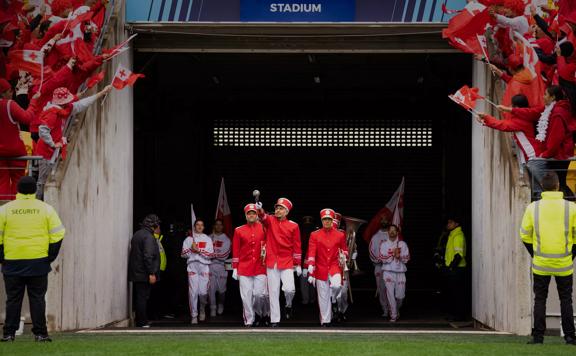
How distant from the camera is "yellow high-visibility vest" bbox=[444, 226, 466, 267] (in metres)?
21.5

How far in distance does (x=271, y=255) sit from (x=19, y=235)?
7004 millimetres

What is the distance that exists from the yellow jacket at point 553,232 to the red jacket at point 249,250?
7.28 metres

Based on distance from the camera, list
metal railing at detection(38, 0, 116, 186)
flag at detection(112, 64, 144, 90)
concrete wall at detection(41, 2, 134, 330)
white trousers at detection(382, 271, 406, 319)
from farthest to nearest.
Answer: white trousers at detection(382, 271, 406, 319) < flag at detection(112, 64, 144, 90) < metal railing at detection(38, 0, 116, 186) < concrete wall at detection(41, 2, 134, 330)

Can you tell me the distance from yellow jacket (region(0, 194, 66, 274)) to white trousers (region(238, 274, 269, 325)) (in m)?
6.71

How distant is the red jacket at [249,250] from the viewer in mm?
19734

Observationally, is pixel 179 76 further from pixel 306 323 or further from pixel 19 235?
pixel 19 235

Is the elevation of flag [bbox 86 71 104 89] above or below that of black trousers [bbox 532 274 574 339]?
above

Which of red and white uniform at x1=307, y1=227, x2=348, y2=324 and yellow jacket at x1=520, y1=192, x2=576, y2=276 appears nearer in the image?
yellow jacket at x1=520, y1=192, x2=576, y2=276

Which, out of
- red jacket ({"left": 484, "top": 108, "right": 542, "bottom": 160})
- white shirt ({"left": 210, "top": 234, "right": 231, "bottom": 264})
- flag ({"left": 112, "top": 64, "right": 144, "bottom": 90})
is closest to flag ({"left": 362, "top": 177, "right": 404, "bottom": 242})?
white shirt ({"left": 210, "top": 234, "right": 231, "bottom": 264})

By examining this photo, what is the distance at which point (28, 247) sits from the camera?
13219mm

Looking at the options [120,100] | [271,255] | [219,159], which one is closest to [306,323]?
[271,255]

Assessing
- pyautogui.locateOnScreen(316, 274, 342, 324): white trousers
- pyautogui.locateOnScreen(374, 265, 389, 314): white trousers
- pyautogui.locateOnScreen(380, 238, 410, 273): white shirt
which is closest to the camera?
pyautogui.locateOnScreen(316, 274, 342, 324): white trousers

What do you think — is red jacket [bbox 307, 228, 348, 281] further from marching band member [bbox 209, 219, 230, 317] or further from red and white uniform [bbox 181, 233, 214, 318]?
marching band member [bbox 209, 219, 230, 317]

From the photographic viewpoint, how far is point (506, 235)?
17156 millimetres
